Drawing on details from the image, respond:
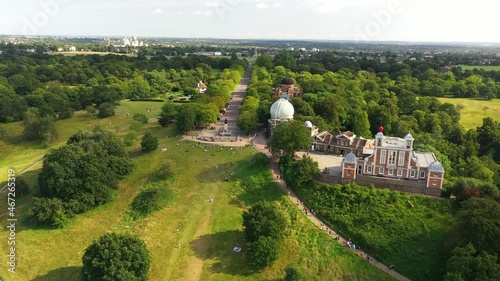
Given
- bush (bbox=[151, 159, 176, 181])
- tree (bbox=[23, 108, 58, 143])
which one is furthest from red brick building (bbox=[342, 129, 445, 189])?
tree (bbox=[23, 108, 58, 143])

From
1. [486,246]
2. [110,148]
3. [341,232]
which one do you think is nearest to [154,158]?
[110,148]

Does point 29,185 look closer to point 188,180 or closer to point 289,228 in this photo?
point 188,180

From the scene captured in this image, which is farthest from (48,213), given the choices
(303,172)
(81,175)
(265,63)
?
(265,63)

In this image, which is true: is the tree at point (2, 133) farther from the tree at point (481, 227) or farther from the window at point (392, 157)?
the tree at point (481, 227)

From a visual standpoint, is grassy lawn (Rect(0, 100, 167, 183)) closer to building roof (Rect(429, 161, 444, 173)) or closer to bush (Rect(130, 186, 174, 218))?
bush (Rect(130, 186, 174, 218))

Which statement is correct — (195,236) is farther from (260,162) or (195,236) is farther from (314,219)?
(260,162)

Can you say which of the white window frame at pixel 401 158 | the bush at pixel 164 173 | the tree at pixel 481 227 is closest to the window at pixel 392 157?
the white window frame at pixel 401 158
